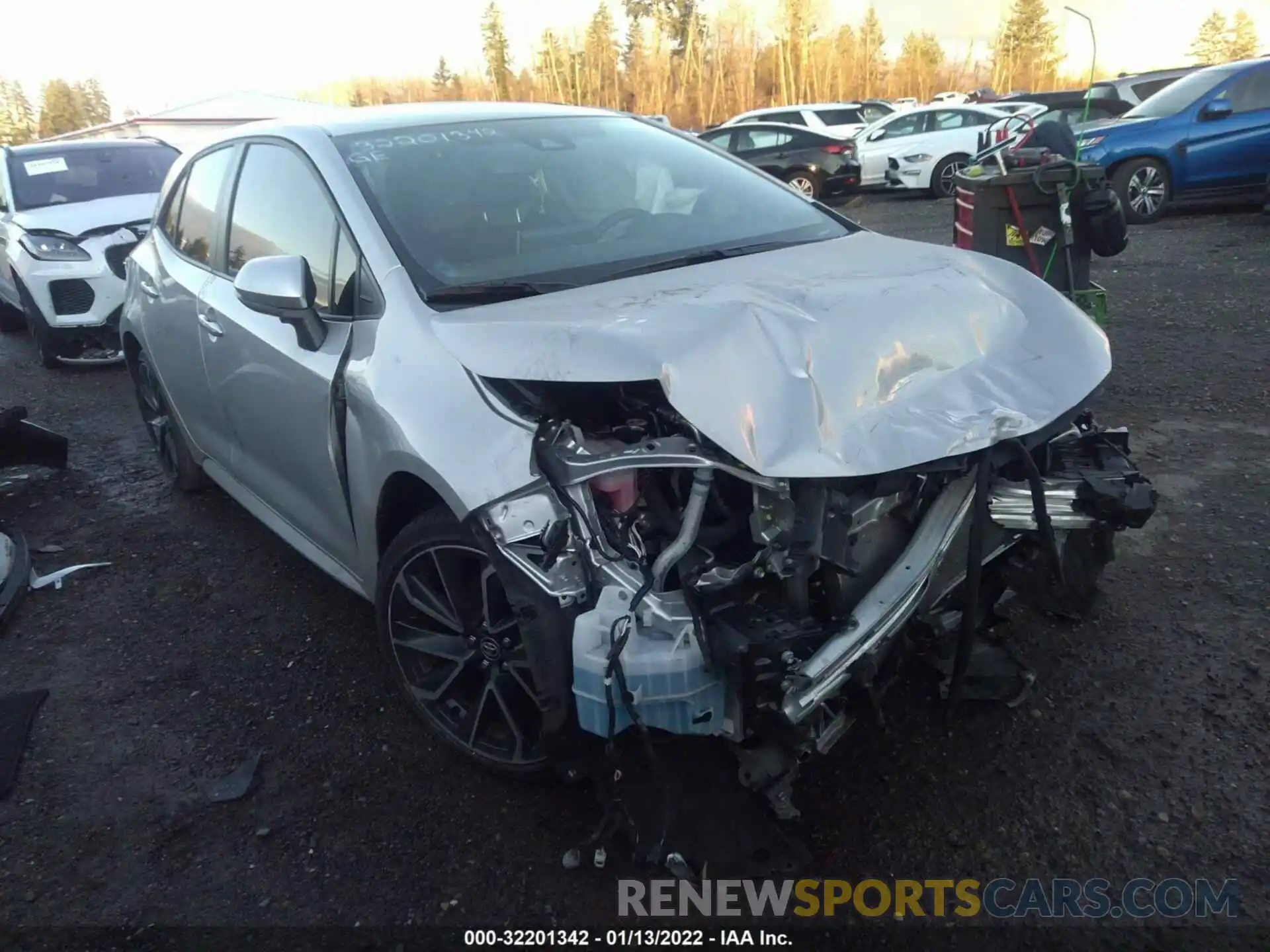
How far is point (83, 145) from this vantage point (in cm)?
874

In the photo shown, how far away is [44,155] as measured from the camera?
858 cm

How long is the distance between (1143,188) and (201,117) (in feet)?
58.7

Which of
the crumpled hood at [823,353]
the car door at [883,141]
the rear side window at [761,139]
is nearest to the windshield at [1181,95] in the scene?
the car door at [883,141]

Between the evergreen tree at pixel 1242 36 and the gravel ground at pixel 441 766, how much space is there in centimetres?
6287

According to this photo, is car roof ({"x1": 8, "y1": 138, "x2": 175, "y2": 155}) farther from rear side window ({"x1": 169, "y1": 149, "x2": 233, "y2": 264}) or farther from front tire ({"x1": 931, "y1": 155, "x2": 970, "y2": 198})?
front tire ({"x1": 931, "y1": 155, "x2": 970, "y2": 198})

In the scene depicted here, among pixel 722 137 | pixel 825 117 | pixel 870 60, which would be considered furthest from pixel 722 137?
pixel 870 60

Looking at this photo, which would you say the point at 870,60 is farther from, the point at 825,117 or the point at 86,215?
the point at 86,215

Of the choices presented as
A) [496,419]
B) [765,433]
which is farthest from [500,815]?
[765,433]

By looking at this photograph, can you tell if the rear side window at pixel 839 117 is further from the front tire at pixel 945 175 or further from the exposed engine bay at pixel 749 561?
the exposed engine bay at pixel 749 561

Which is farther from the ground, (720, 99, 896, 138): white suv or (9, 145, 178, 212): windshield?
(9, 145, 178, 212): windshield

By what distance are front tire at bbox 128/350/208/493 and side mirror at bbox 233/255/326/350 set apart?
6.65ft

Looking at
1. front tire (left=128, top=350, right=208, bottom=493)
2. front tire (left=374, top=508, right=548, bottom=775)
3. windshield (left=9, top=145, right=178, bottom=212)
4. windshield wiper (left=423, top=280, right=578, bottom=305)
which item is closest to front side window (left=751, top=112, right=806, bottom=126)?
windshield (left=9, top=145, right=178, bottom=212)

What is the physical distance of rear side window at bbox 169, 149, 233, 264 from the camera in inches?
152

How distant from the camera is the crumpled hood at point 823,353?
2.05 metres
